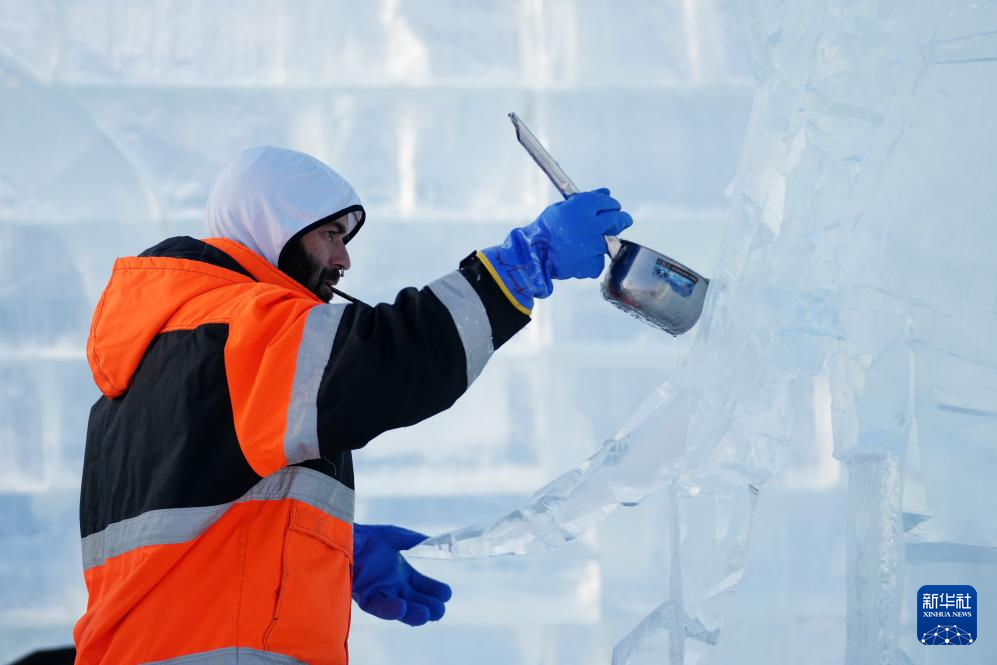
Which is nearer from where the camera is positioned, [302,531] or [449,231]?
[302,531]

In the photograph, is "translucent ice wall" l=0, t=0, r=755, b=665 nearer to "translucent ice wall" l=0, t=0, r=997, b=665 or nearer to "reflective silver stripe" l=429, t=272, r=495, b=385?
"translucent ice wall" l=0, t=0, r=997, b=665

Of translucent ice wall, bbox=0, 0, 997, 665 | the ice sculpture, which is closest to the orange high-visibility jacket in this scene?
the ice sculpture

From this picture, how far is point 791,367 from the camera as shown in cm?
111

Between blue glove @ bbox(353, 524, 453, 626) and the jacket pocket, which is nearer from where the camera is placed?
the jacket pocket

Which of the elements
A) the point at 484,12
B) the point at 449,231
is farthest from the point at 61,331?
the point at 484,12

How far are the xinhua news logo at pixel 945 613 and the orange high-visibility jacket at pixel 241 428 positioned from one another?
533 millimetres

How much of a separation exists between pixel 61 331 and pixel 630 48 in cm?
148

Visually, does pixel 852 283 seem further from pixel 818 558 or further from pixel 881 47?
pixel 818 558

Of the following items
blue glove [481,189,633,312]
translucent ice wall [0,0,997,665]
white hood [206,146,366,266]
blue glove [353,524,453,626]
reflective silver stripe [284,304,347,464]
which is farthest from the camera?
translucent ice wall [0,0,997,665]

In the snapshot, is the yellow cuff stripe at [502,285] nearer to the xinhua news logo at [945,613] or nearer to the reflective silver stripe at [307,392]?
the reflective silver stripe at [307,392]

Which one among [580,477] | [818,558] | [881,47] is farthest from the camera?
[818,558]

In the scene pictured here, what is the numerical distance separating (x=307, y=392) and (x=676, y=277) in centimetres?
49

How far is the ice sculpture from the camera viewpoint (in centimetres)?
108

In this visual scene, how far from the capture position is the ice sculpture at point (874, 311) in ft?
3.55
